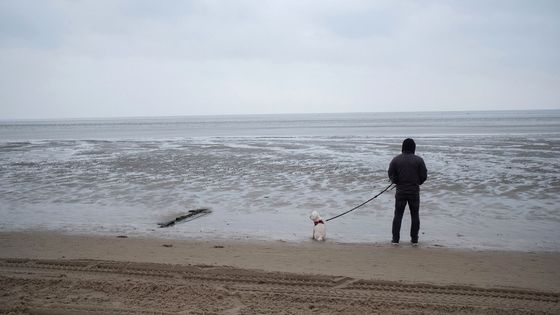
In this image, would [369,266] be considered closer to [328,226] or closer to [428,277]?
[428,277]

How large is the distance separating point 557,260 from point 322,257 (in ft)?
11.2

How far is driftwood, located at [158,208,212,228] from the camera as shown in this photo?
9.42 metres

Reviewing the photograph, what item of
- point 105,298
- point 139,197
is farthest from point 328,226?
point 139,197

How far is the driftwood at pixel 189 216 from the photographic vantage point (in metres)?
9.42

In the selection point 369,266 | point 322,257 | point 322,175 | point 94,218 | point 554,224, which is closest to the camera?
point 369,266

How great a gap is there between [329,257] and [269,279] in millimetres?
1409

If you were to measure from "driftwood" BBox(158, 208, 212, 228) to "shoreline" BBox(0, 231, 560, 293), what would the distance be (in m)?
1.34

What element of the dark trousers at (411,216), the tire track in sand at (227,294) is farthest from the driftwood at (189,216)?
the dark trousers at (411,216)

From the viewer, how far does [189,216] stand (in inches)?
399

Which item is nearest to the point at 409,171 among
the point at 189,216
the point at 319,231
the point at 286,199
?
the point at 319,231

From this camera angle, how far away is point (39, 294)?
5.03 m

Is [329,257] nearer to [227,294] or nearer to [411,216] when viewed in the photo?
[411,216]

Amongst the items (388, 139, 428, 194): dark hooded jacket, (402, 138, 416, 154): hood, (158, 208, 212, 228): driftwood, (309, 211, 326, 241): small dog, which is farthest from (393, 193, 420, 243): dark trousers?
(158, 208, 212, 228): driftwood

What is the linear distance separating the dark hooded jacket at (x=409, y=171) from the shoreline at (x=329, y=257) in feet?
3.40
